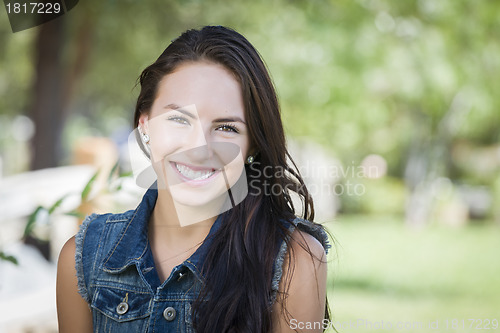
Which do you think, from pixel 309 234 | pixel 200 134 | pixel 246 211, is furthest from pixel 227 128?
pixel 309 234

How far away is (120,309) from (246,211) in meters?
0.45

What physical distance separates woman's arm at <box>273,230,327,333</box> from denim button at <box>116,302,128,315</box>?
0.41 m

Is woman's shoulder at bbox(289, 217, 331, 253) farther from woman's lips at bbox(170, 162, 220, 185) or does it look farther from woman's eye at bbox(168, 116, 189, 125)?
woman's eye at bbox(168, 116, 189, 125)

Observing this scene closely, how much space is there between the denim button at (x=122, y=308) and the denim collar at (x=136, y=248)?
94 mm

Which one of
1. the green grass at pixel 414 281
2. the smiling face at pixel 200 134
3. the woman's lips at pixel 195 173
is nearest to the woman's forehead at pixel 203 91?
the smiling face at pixel 200 134

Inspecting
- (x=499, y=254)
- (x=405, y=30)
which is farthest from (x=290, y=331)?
(x=499, y=254)

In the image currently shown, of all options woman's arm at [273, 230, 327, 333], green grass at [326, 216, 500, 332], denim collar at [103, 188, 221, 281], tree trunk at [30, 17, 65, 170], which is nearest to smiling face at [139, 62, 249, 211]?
denim collar at [103, 188, 221, 281]

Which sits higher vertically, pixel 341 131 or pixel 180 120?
pixel 341 131

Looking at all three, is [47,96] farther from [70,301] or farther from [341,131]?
[341,131]

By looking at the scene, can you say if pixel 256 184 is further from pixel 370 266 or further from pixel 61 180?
pixel 370 266

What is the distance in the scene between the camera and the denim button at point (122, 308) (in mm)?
1673

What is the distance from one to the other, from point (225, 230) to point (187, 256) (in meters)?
0.14

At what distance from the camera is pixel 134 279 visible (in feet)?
5.60

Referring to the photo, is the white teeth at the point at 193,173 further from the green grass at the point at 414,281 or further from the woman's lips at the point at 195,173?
the green grass at the point at 414,281
